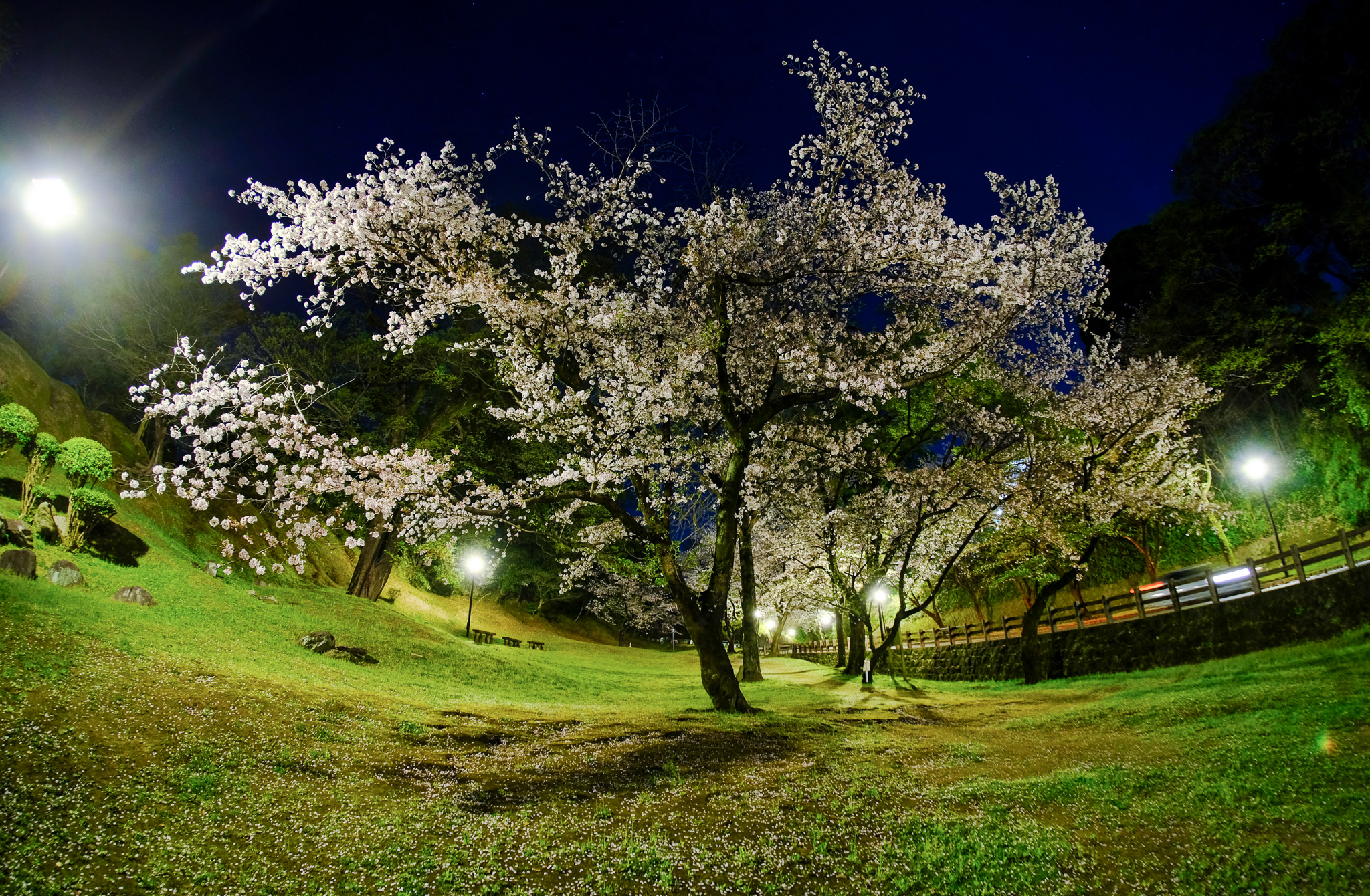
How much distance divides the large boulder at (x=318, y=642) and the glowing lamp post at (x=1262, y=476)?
A: 29889 mm

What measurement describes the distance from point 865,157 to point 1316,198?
20.6 meters

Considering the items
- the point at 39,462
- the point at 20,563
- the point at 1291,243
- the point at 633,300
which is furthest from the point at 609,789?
Result: the point at 1291,243

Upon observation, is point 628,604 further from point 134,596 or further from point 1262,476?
point 1262,476

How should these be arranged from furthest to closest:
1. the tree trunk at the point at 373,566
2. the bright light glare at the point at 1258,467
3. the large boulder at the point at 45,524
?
the tree trunk at the point at 373,566, the bright light glare at the point at 1258,467, the large boulder at the point at 45,524

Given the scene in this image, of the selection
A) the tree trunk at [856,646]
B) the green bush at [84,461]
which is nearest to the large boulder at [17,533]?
the green bush at [84,461]

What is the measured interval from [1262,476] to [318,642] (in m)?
34.8

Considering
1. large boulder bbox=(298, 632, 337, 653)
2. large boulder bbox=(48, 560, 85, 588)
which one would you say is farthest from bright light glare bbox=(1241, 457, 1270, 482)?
large boulder bbox=(48, 560, 85, 588)

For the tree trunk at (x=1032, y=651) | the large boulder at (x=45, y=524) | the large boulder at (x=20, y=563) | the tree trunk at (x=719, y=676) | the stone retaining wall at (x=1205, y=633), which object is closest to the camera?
the large boulder at (x=20, y=563)

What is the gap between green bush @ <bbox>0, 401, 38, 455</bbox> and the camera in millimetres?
15219

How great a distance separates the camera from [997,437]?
22328 mm

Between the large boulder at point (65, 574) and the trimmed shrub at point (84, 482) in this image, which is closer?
the large boulder at point (65, 574)

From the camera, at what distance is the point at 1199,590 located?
717 inches

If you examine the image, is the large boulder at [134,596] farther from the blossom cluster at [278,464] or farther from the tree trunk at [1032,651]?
the tree trunk at [1032,651]

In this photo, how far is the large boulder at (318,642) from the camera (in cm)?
1519
